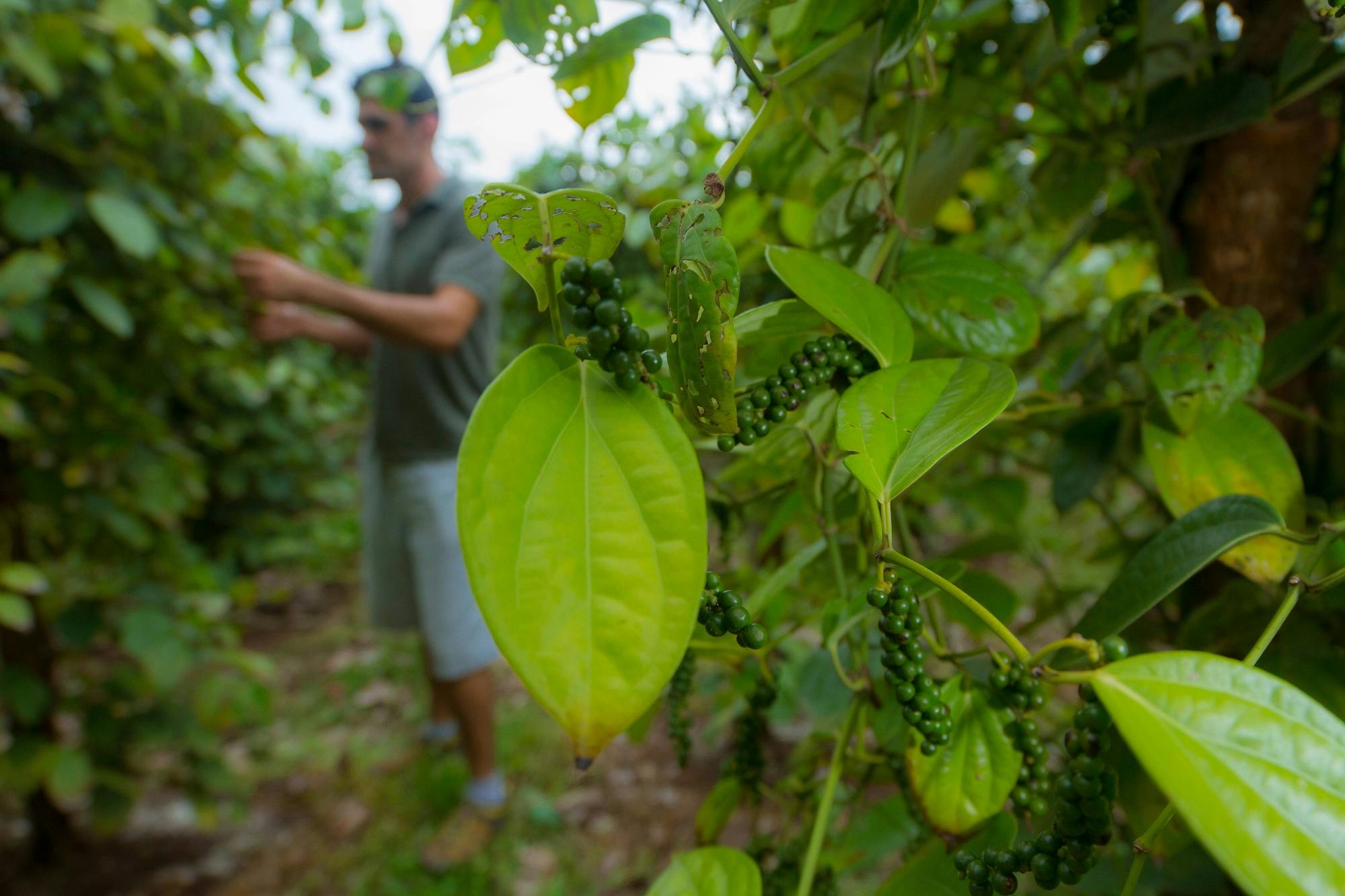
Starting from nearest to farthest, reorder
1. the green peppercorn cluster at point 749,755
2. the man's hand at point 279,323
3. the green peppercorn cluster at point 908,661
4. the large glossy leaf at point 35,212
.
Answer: the green peppercorn cluster at point 908,661 < the green peppercorn cluster at point 749,755 < the large glossy leaf at point 35,212 < the man's hand at point 279,323

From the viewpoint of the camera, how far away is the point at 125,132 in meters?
1.11

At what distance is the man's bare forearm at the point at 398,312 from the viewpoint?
1337mm

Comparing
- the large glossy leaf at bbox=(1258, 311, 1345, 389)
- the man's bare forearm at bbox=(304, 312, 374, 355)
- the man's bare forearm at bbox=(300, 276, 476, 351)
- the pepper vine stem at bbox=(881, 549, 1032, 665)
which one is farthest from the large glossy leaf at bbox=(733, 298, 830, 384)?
the man's bare forearm at bbox=(304, 312, 374, 355)

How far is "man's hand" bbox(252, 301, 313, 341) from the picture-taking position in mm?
1514

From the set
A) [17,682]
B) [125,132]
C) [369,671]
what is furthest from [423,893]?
[125,132]

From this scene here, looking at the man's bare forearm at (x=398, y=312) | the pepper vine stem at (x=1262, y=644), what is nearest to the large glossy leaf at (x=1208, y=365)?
the pepper vine stem at (x=1262, y=644)

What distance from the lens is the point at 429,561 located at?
1642 mm

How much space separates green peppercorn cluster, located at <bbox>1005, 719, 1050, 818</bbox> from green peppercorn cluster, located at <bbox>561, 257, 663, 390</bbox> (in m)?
0.24

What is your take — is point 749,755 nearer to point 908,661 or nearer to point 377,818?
point 908,661

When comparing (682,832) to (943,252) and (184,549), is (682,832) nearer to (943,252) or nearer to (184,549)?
(184,549)

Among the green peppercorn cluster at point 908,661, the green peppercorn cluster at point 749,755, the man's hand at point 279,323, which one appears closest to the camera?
the green peppercorn cluster at point 908,661

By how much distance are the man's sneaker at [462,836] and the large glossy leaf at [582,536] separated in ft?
4.50

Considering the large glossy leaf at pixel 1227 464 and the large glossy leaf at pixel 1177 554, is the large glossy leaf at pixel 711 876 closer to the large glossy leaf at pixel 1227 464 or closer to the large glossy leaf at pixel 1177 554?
the large glossy leaf at pixel 1177 554

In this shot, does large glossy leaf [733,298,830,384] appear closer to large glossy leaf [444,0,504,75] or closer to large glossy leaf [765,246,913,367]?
large glossy leaf [765,246,913,367]
